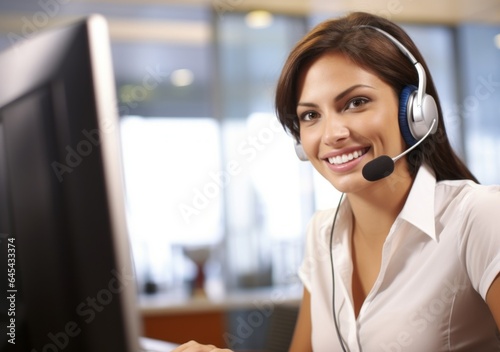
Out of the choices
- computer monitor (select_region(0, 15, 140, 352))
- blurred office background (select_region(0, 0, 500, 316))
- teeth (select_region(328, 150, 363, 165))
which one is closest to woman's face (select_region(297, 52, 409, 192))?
teeth (select_region(328, 150, 363, 165))

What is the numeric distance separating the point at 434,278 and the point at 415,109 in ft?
0.91

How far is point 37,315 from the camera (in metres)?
0.70

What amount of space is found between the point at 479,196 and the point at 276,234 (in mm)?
2800

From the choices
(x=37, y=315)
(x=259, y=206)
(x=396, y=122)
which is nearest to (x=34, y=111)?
(x=37, y=315)

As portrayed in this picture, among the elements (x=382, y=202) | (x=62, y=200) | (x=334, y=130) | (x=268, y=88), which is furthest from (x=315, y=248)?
(x=268, y=88)

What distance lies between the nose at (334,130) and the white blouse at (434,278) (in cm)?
16

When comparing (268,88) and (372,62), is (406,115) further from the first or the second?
(268,88)

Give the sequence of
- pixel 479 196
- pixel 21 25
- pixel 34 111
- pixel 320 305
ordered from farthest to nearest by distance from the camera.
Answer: pixel 21 25 < pixel 320 305 < pixel 479 196 < pixel 34 111

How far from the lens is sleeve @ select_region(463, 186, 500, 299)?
0.92 m

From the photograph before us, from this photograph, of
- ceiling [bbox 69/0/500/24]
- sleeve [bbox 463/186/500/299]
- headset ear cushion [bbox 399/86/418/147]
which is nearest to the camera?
sleeve [bbox 463/186/500/299]

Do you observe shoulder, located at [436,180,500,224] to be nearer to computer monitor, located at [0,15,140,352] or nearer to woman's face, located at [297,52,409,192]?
woman's face, located at [297,52,409,192]

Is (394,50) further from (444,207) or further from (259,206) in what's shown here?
(259,206)

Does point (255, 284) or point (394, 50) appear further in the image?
point (255, 284)

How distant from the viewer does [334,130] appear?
102 centimetres
